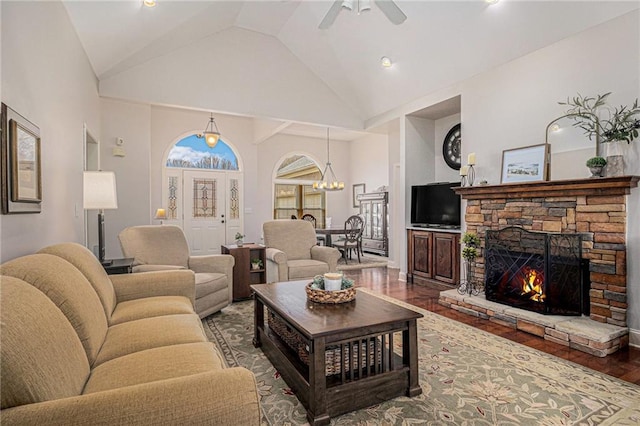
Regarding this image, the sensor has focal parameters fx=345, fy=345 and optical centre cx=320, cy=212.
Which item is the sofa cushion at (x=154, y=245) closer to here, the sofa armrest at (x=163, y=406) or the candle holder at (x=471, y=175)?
the sofa armrest at (x=163, y=406)

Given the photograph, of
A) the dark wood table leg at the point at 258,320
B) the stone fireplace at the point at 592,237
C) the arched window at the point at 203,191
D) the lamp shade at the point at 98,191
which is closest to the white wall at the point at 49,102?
the lamp shade at the point at 98,191

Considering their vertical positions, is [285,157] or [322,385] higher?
[285,157]

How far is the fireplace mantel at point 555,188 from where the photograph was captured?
2.89 m

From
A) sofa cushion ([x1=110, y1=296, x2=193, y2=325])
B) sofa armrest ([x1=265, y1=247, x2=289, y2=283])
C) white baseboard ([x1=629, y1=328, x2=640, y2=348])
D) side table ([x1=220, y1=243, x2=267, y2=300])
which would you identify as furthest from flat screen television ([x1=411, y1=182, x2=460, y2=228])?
sofa cushion ([x1=110, y1=296, x2=193, y2=325])

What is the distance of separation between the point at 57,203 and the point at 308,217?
6.46 meters

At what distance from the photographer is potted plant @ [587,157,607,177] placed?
302 cm

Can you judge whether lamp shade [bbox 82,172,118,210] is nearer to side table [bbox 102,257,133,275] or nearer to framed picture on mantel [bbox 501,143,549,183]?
side table [bbox 102,257,133,275]

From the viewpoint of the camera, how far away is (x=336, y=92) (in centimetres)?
614

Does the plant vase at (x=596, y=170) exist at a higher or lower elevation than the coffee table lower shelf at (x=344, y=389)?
higher

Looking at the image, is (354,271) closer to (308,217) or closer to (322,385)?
(308,217)

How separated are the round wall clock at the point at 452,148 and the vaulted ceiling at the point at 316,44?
854mm

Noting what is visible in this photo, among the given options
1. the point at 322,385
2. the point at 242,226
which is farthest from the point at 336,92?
the point at 322,385

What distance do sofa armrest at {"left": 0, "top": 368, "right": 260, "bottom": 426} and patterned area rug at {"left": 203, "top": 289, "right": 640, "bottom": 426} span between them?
3.22 ft

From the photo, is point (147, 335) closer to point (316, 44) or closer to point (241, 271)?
point (241, 271)
